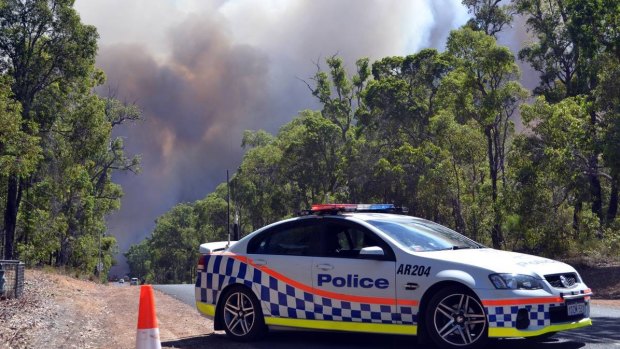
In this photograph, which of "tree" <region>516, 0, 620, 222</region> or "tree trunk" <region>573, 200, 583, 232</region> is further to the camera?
"tree" <region>516, 0, 620, 222</region>

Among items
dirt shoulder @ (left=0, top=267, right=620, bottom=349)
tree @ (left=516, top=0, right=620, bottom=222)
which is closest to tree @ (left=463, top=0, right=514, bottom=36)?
tree @ (left=516, top=0, right=620, bottom=222)

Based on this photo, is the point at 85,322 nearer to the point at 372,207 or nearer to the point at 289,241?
the point at 289,241

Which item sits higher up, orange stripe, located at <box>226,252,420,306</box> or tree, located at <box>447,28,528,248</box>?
tree, located at <box>447,28,528,248</box>

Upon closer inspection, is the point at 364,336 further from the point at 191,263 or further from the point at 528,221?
the point at 191,263

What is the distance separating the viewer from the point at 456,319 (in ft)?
26.7

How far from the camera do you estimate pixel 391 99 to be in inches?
2053

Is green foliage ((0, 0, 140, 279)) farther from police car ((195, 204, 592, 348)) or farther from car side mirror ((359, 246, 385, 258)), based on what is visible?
car side mirror ((359, 246, 385, 258))

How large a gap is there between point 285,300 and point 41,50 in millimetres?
30269

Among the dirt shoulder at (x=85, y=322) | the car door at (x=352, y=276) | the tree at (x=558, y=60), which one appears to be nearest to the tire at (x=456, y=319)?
the car door at (x=352, y=276)

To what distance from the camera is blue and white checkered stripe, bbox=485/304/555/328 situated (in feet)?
25.7

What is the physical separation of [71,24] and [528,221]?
21570 mm

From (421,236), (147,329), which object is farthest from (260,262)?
(147,329)

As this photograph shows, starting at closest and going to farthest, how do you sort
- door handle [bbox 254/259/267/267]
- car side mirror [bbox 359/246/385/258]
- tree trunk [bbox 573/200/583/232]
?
car side mirror [bbox 359/246/385/258] → door handle [bbox 254/259/267/267] → tree trunk [bbox 573/200/583/232]

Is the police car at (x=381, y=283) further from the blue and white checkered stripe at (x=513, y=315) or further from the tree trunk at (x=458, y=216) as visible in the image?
the tree trunk at (x=458, y=216)
